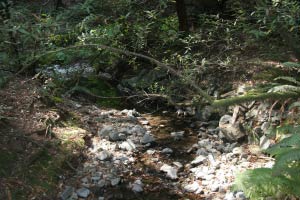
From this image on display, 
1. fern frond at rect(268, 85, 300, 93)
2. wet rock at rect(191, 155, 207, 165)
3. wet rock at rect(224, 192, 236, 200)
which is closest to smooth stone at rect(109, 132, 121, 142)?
wet rock at rect(191, 155, 207, 165)

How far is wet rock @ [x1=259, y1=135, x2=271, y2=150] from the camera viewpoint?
5.53m

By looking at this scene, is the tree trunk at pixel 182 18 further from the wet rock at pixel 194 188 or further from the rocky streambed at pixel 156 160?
the wet rock at pixel 194 188

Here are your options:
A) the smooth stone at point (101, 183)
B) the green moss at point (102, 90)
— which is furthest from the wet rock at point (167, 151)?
the green moss at point (102, 90)

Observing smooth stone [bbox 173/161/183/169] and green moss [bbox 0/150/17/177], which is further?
smooth stone [bbox 173/161/183/169]

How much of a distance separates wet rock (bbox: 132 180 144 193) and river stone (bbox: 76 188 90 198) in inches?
21.9

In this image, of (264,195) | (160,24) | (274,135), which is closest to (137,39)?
(160,24)

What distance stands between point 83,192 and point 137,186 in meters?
0.67

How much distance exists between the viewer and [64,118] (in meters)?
5.96

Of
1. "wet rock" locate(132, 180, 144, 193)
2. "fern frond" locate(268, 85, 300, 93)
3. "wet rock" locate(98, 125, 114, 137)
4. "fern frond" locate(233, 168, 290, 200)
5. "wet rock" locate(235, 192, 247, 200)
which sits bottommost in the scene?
"wet rock" locate(132, 180, 144, 193)

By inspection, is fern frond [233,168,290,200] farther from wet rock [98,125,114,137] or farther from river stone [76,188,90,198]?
wet rock [98,125,114,137]

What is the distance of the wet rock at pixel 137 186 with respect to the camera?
4.90m

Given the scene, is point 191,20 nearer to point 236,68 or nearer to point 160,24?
point 160,24

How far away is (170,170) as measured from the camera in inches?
210

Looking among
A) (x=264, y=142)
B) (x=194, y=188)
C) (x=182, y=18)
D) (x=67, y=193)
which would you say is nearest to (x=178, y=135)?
(x=264, y=142)
